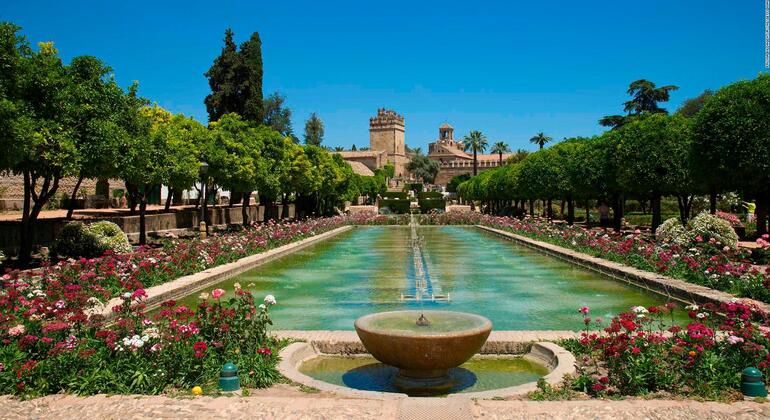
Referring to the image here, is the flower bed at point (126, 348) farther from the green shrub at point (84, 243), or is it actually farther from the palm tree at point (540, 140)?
the palm tree at point (540, 140)

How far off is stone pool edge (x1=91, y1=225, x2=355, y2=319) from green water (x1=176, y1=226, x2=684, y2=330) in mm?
189

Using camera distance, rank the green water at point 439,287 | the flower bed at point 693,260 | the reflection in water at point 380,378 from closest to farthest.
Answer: the reflection in water at point 380,378
the flower bed at point 693,260
the green water at point 439,287

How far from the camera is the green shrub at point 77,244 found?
45.0 ft

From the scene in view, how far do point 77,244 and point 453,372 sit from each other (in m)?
11.1

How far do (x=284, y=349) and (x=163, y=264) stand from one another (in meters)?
5.51

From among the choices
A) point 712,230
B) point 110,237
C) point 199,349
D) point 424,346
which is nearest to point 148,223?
point 110,237

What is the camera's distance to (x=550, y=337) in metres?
6.30

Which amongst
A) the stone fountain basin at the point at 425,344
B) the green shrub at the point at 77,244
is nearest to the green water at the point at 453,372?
the stone fountain basin at the point at 425,344

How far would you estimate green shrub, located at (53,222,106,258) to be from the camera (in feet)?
45.0

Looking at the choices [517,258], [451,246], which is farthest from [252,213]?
[517,258]

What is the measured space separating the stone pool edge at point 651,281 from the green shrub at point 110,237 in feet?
33.5

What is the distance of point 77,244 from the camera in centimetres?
1375

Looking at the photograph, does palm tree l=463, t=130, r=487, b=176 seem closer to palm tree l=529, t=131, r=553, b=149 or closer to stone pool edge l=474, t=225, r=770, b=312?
palm tree l=529, t=131, r=553, b=149

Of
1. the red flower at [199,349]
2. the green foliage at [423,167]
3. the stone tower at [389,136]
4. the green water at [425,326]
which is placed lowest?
the red flower at [199,349]
